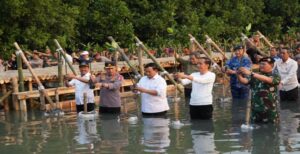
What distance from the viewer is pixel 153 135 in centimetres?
1344

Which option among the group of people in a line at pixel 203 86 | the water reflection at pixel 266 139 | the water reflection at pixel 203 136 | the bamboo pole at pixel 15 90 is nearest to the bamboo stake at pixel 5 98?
the bamboo pole at pixel 15 90

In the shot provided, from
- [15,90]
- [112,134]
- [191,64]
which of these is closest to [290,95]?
[191,64]

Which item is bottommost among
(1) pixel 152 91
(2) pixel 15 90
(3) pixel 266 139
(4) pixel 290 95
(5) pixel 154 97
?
(3) pixel 266 139

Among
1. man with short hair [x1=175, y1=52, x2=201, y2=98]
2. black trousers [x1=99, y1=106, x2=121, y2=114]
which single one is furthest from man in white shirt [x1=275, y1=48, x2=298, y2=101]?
black trousers [x1=99, y1=106, x2=121, y2=114]

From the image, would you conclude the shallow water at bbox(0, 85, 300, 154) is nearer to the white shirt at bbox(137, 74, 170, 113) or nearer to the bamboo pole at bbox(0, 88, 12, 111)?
the white shirt at bbox(137, 74, 170, 113)

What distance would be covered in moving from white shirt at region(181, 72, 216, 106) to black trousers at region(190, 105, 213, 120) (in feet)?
0.66

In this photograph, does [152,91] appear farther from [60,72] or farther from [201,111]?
[60,72]

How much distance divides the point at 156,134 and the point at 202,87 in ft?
4.42

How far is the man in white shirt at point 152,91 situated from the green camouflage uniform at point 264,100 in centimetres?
199

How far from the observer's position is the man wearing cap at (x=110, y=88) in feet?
49.4

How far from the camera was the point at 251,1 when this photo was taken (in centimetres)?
4266

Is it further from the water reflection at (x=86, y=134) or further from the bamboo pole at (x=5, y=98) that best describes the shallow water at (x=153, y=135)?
the bamboo pole at (x=5, y=98)

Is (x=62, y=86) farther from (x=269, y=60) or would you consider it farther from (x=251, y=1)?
(x=251, y=1)

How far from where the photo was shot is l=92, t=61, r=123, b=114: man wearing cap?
15047mm
